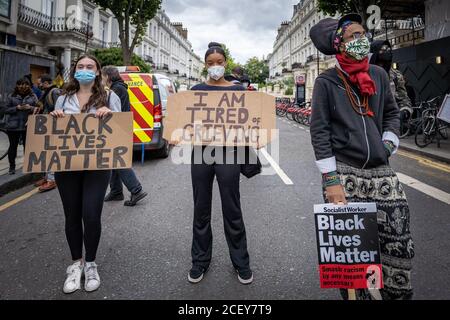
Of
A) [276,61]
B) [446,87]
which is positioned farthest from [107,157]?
[276,61]

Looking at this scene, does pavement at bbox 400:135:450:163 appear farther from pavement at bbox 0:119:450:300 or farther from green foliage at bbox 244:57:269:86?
green foliage at bbox 244:57:269:86

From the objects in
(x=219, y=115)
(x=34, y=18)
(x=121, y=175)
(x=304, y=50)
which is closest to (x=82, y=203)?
(x=219, y=115)

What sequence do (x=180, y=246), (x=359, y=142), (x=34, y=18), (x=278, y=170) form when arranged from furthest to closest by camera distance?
(x=34, y=18), (x=278, y=170), (x=180, y=246), (x=359, y=142)

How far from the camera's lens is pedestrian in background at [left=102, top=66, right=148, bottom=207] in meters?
4.89

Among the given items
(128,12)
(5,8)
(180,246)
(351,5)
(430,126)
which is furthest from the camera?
(128,12)

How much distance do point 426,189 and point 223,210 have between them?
441cm

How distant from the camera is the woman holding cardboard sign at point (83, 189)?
2.70m

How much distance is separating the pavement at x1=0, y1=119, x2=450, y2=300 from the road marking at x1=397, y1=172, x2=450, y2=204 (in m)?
0.03

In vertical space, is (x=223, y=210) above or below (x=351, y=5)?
below

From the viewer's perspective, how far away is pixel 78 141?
2.79m

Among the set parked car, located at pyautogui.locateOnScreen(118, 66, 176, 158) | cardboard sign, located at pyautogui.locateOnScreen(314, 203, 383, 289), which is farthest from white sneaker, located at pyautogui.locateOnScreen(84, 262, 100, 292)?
parked car, located at pyautogui.locateOnScreen(118, 66, 176, 158)

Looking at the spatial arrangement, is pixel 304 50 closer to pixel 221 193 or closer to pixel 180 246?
pixel 180 246

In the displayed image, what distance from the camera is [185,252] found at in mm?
3344

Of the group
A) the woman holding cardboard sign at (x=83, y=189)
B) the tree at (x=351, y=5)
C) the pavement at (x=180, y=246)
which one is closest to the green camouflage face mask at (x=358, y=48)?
the pavement at (x=180, y=246)
